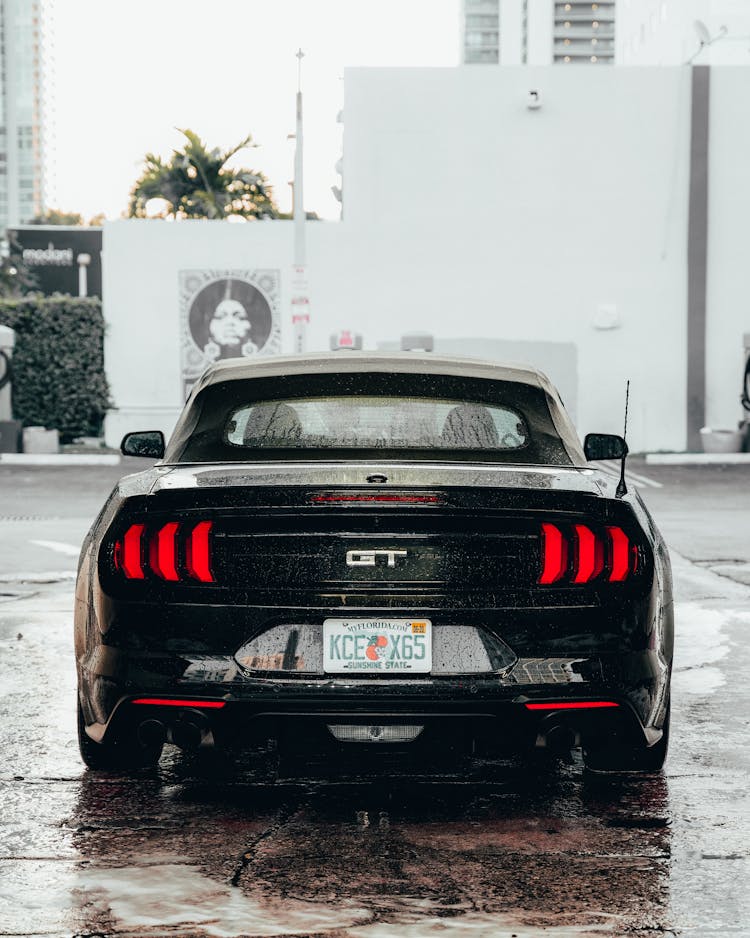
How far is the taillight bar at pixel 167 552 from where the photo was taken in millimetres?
4535

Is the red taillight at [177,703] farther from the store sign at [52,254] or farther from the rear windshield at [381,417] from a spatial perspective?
the store sign at [52,254]

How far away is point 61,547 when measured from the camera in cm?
1322

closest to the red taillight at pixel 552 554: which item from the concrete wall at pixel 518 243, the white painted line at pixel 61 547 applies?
the white painted line at pixel 61 547

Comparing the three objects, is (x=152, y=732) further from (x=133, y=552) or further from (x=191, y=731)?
(x=133, y=552)

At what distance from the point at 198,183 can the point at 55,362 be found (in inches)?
685

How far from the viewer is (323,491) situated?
450 cm

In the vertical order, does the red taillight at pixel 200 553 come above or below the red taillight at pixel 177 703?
above

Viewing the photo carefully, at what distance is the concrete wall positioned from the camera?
27516 mm

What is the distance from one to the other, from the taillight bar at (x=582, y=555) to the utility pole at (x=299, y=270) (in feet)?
69.7

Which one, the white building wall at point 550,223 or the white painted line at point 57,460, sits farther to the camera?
the white building wall at point 550,223

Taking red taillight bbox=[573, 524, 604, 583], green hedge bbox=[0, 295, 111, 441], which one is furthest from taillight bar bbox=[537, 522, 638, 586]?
green hedge bbox=[0, 295, 111, 441]

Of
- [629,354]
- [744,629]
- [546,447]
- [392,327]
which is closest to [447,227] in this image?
[392,327]

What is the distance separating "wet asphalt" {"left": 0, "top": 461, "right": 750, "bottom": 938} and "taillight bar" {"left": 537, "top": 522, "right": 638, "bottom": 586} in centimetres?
80

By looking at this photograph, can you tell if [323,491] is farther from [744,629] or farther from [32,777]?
[744,629]
